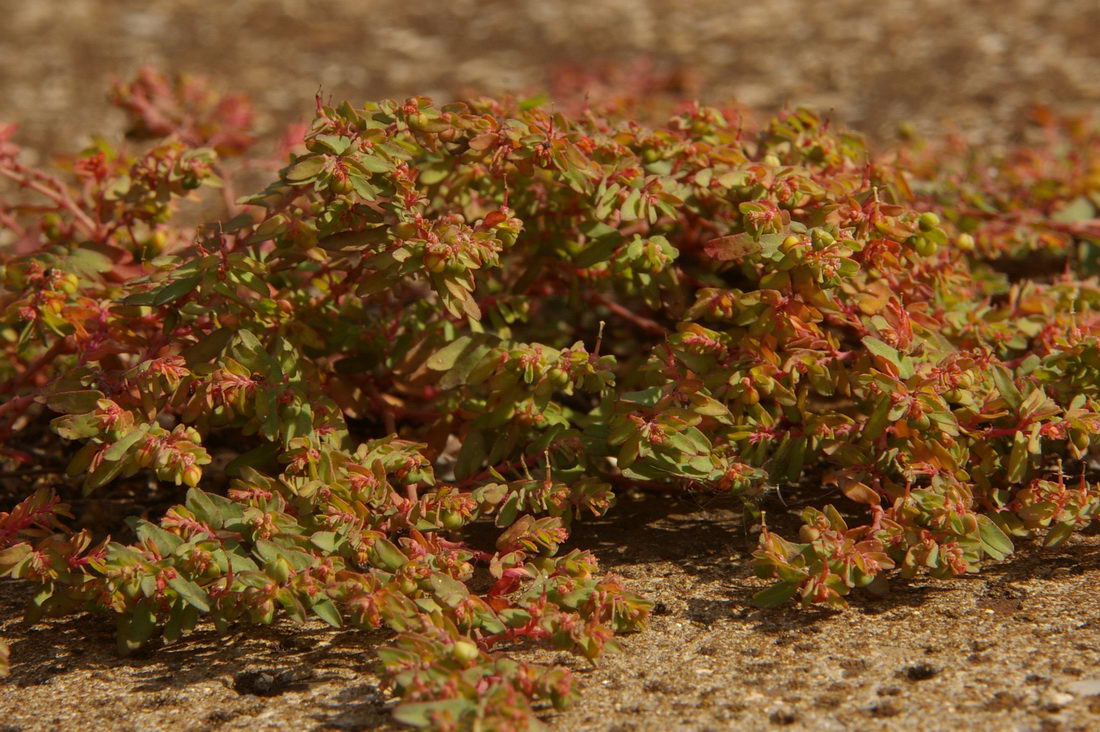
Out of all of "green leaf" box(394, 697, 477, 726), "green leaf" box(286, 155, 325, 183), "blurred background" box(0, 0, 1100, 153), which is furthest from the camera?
"blurred background" box(0, 0, 1100, 153)

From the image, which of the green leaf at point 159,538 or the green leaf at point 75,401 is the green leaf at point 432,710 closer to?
the green leaf at point 159,538

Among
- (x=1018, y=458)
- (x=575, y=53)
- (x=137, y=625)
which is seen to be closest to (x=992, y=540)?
(x=1018, y=458)

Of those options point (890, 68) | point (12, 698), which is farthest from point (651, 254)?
point (890, 68)

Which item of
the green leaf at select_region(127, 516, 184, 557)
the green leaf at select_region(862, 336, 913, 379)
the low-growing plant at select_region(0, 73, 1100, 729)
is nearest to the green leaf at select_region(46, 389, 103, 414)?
the low-growing plant at select_region(0, 73, 1100, 729)

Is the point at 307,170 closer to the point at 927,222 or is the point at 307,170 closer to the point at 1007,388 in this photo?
the point at 927,222

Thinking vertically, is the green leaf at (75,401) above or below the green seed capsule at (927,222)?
below

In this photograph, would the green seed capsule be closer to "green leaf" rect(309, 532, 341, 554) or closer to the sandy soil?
the sandy soil

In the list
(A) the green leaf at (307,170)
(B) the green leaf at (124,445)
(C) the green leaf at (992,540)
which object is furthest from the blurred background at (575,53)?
(B) the green leaf at (124,445)

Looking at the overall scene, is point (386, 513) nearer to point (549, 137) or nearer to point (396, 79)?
point (549, 137)
